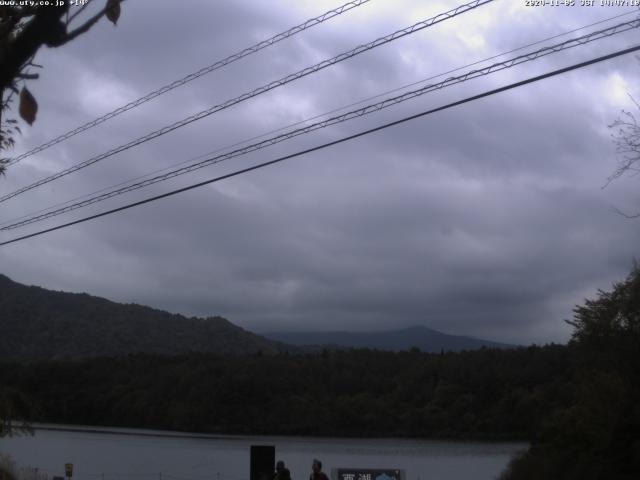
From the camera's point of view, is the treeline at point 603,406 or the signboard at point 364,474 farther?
the treeline at point 603,406

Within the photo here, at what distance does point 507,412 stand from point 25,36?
143 ft

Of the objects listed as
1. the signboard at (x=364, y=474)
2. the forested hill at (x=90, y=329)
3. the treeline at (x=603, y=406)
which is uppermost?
the forested hill at (x=90, y=329)

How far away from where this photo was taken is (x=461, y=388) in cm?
4806

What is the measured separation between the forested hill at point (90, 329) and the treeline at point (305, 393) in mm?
6315

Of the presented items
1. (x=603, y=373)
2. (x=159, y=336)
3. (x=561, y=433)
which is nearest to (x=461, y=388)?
(x=561, y=433)

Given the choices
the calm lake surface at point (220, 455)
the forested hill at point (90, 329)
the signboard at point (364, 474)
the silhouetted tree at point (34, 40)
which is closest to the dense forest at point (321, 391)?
the calm lake surface at point (220, 455)

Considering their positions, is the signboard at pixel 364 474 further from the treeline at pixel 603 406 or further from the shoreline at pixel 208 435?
the shoreline at pixel 208 435

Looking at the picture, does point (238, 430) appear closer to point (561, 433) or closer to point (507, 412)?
point (507, 412)

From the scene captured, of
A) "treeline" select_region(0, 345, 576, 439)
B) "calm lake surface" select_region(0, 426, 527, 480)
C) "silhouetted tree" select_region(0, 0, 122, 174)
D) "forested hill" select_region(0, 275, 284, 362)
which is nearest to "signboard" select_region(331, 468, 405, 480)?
"calm lake surface" select_region(0, 426, 527, 480)

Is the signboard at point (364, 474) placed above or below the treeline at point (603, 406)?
below

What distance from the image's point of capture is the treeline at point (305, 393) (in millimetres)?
46656

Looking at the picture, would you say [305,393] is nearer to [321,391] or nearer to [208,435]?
[321,391]

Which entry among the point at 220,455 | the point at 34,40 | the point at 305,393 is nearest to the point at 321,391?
the point at 305,393

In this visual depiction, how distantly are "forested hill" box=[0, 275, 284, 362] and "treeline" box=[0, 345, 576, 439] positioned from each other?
6315 mm
